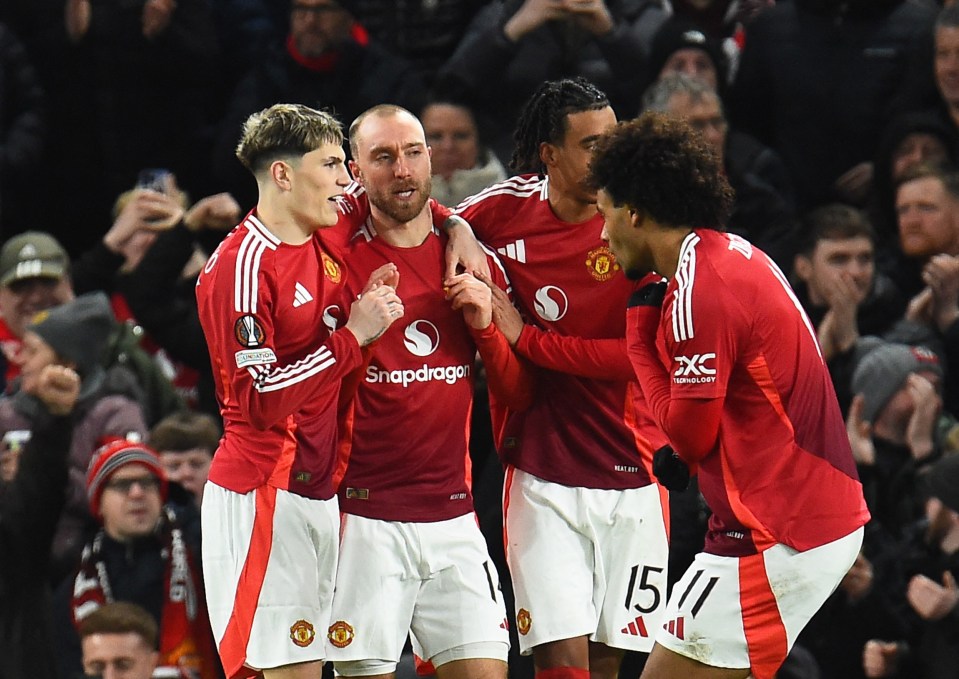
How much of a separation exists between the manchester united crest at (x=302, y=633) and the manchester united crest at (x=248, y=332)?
890mm

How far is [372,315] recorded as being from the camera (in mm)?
5570

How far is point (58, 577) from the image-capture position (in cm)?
783

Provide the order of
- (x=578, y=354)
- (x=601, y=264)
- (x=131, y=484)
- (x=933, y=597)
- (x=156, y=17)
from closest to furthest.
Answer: (x=578, y=354)
(x=601, y=264)
(x=933, y=597)
(x=131, y=484)
(x=156, y=17)

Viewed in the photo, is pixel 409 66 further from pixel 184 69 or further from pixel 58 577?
pixel 58 577

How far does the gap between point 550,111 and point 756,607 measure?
186 cm

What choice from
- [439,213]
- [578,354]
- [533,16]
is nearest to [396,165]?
[439,213]

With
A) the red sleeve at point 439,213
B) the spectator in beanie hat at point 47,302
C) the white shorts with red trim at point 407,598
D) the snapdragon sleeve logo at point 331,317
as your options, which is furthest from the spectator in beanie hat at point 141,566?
the red sleeve at point 439,213

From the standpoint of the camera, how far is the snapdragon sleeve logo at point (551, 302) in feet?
19.9

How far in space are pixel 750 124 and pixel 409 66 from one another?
1780 mm

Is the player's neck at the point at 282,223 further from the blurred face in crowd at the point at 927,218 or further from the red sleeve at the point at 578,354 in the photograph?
the blurred face in crowd at the point at 927,218

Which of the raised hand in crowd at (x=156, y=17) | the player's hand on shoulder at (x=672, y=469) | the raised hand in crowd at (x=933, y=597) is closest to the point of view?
the player's hand on shoulder at (x=672, y=469)

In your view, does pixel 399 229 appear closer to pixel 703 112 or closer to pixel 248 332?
pixel 248 332

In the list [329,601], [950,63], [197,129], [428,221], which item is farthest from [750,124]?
[329,601]

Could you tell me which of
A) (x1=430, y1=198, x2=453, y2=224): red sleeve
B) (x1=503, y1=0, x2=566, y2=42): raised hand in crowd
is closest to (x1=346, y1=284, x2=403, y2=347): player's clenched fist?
(x1=430, y1=198, x2=453, y2=224): red sleeve
